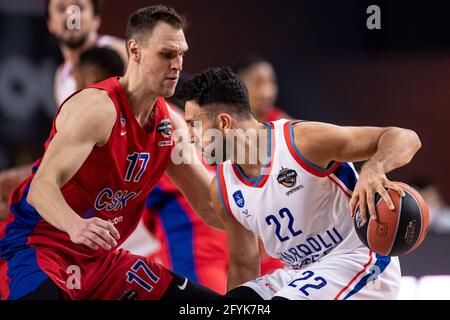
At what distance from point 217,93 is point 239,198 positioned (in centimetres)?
50

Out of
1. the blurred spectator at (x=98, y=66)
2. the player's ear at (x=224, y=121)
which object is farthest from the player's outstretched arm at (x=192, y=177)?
the blurred spectator at (x=98, y=66)

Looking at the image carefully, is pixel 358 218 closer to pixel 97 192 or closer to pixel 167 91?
pixel 167 91

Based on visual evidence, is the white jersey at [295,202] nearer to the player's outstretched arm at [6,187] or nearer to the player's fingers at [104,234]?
the player's fingers at [104,234]

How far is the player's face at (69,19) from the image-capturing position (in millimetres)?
5891

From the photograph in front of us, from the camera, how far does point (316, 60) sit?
7.88m

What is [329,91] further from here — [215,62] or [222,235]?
[222,235]

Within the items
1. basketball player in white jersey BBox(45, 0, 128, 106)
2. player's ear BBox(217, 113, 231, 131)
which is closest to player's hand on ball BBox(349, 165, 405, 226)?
player's ear BBox(217, 113, 231, 131)

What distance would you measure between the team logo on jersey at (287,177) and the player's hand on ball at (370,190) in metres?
0.46

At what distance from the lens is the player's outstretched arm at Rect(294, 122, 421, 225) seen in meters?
2.92

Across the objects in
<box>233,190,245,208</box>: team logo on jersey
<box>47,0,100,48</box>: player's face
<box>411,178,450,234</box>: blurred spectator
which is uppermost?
<box>47,0,100,48</box>: player's face

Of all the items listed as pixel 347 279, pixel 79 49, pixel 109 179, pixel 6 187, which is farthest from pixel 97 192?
pixel 79 49

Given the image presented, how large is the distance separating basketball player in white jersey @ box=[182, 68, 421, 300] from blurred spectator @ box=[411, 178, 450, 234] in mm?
4016

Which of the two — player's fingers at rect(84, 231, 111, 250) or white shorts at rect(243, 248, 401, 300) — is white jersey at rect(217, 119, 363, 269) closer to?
white shorts at rect(243, 248, 401, 300)

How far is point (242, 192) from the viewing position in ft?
11.5
